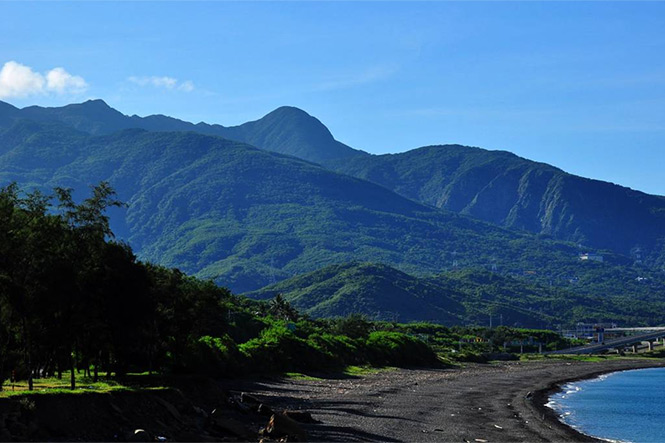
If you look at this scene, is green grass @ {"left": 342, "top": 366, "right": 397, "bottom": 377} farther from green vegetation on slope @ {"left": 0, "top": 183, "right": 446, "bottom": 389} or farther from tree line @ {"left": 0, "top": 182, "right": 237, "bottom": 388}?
tree line @ {"left": 0, "top": 182, "right": 237, "bottom": 388}

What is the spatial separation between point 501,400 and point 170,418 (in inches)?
1857

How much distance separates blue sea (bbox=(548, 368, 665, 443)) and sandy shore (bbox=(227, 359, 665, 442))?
2487 mm

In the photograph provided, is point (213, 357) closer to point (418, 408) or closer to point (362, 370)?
point (418, 408)

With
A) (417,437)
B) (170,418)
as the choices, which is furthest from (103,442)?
(417,437)

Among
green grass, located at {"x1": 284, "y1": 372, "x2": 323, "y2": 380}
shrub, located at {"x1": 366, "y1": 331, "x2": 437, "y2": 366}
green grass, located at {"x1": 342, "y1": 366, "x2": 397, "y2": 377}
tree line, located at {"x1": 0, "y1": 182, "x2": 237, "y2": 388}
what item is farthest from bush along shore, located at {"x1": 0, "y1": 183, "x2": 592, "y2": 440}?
shrub, located at {"x1": 366, "y1": 331, "x2": 437, "y2": 366}

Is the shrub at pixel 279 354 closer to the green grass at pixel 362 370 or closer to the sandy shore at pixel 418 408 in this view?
the green grass at pixel 362 370

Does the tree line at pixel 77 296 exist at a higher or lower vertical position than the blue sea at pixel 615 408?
higher

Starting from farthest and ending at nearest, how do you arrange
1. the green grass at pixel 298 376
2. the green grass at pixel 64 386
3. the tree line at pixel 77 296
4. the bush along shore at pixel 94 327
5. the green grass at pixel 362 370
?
the green grass at pixel 362 370, the green grass at pixel 298 376, the tree line at pixel 77 296, the bush along shore at pixel 94 327, the green grass at pixel 64 386

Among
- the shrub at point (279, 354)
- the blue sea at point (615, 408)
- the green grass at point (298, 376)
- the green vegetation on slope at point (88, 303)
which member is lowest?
the blue sea at point (615, 408)

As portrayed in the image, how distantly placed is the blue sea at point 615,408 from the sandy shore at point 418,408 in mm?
2487

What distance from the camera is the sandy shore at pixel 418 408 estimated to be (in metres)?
48.8

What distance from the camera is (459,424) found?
55.6 m

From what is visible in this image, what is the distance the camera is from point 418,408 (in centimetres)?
6531

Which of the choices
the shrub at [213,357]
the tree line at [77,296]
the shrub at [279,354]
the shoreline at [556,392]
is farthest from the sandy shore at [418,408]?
the tree line at [77,296]
